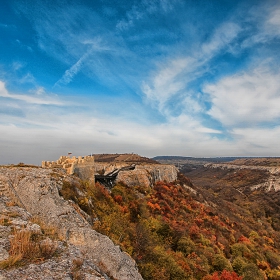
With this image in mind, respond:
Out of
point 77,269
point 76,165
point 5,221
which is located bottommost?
point 77,269

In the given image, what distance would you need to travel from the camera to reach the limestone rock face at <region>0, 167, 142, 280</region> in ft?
31.0

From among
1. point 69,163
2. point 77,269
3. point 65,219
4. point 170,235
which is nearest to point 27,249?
point 77,269

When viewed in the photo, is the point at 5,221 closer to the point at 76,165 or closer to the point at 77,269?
the point at 77,269

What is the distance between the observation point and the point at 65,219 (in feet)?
39.5

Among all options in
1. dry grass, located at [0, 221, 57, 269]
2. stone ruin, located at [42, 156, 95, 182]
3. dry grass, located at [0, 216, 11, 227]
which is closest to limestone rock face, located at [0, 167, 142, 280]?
dry grass, located at [0, 221, 57, 269]

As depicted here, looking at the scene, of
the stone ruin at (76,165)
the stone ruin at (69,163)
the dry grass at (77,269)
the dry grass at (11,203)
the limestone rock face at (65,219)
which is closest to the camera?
the dry grass at (77,269)

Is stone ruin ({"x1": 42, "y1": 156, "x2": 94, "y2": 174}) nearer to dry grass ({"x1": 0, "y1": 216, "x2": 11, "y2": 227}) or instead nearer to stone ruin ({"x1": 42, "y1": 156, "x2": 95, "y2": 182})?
stone ruin ({"x1": 42, "y1": 156, "x2": 95, "y2": 182})

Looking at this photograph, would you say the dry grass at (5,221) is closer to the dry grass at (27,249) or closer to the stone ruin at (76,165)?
the dry grass at (27,249)

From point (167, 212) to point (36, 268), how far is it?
29032 millimetres

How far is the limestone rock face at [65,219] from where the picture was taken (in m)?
9.45

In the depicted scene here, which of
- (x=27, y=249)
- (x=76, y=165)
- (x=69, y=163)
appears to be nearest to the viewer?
(x=27, y=249)

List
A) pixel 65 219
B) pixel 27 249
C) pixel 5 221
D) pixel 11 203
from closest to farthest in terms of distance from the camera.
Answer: pixel 27 249 < pixel 5 221 < pixel 11 203 < pixel 65 219

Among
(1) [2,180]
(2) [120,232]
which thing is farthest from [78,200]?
(1) [2,180]

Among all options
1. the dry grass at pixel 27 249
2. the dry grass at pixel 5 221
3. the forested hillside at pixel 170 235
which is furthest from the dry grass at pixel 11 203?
the dry grass at pixel 27 249
